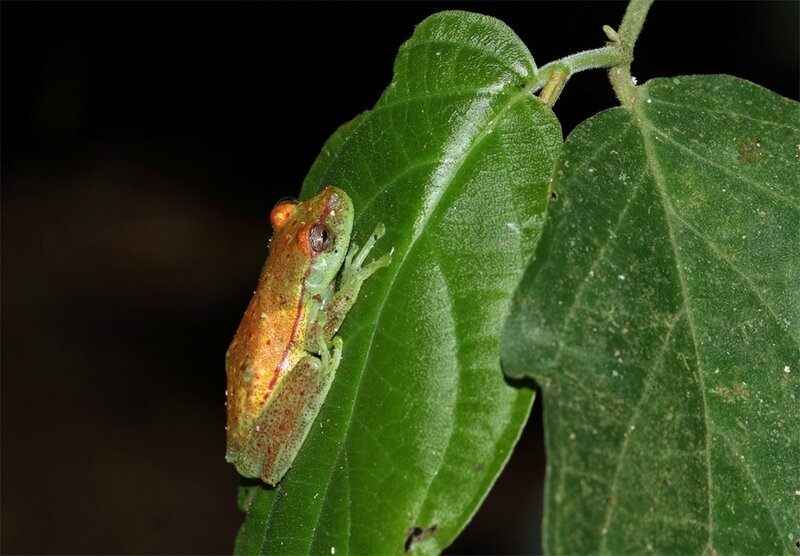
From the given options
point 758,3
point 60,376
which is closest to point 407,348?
point 758,3

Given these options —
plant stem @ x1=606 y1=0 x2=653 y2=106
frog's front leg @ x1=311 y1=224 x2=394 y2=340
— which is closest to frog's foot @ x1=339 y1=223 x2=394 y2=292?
frog's front leg @ x1=311 y1=224 x2=394 y2=340

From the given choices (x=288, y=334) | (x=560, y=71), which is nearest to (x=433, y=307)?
(x=560, y=71)

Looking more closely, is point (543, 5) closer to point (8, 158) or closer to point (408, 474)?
point (408, 474)

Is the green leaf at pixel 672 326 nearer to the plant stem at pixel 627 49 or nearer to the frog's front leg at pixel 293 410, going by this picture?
the plant stem at pixel 627 49

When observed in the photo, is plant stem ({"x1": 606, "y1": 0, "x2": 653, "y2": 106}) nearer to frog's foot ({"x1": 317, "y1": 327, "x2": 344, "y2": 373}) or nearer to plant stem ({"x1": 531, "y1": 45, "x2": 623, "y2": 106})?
plant stem ({"x1": 531, "y1": 45, "x2": 623, "y2": 106})

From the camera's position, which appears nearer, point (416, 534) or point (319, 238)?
point (416, 534)

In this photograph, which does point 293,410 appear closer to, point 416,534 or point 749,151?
point 416,534
